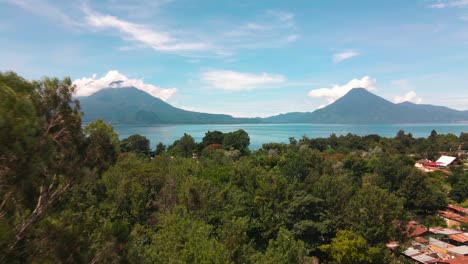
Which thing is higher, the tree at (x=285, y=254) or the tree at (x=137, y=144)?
Answer: the tree at (x=285, y=254)

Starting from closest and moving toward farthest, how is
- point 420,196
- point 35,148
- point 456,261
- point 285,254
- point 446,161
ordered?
point 35,148 → point 285,254 → point 456,261 → point 420,196 → point 446,161

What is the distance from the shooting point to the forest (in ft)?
12.9

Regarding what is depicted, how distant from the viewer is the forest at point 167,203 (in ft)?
12.9

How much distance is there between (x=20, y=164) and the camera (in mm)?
3730

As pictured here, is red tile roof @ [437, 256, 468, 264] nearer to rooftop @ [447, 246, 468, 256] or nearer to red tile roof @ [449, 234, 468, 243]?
rooftop @ [447, 246, 468, 256]

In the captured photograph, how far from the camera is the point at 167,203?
47.5ft

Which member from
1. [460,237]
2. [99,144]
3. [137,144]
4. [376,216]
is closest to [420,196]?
[460,237]

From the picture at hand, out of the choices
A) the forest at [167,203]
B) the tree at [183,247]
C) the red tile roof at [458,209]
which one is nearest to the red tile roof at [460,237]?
the forest at [167,203]

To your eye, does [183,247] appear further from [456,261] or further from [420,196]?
[420,196]

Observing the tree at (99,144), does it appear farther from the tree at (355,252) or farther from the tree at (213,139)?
the tree at (213,139)

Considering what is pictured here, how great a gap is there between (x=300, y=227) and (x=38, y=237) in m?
11.3

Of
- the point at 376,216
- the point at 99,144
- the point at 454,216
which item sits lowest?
the point at 454,216

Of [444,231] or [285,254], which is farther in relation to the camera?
[444,231]

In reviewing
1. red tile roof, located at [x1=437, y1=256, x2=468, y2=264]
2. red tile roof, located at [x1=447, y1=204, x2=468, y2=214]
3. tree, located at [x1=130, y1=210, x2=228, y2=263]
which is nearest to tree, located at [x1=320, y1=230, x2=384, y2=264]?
red tile roof, located at [x1=437, y1=256, x2=468, y2=264]
